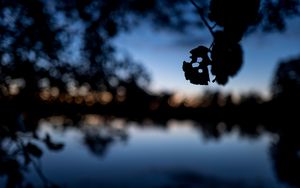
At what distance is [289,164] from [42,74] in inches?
248

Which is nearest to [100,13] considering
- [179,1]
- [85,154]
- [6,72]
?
[179,1]

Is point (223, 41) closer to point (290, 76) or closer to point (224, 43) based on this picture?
point (224, 43)

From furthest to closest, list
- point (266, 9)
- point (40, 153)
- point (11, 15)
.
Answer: point (11, 15)
point (40, 153)
point (266, 9)

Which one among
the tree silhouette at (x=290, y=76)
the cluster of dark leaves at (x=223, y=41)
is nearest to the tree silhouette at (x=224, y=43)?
the cluster of dark leaves at (x=223, y=41)

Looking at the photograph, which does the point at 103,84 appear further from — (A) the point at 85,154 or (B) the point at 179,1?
(A) the point at 85,154

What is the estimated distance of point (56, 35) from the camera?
5035mm

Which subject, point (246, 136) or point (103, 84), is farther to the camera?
point (246, 136)

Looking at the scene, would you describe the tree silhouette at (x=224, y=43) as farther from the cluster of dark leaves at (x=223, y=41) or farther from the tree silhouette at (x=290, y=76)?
the tree silhouette at (x=290, y=76)

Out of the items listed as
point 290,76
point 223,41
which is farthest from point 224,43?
point 290,76

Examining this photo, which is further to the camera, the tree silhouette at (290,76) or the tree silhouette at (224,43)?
the tree silhouette at (290,76)

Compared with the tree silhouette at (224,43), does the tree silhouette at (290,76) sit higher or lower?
higher

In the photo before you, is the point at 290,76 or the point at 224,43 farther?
the point at 290,76

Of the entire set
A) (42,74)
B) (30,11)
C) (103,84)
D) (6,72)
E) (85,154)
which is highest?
(85,154)

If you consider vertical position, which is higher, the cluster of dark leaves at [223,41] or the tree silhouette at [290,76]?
the tree silhouette at [290,76]
